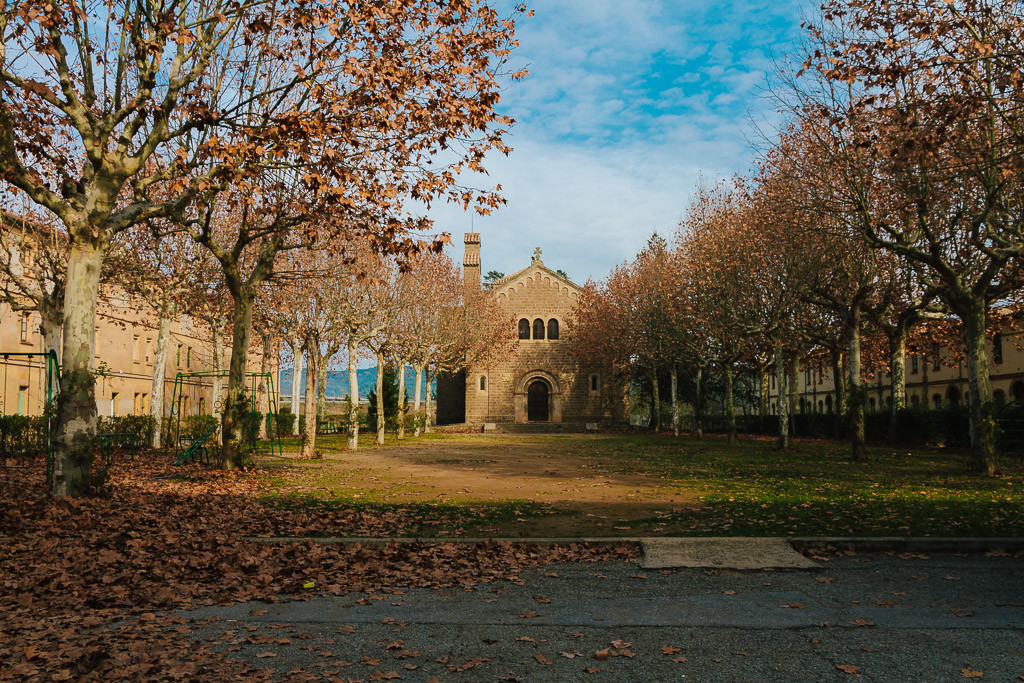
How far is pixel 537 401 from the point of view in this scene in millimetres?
54438

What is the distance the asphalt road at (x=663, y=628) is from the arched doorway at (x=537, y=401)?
46664mm

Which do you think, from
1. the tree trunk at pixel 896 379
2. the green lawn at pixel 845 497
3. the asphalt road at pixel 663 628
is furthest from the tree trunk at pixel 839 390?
the asphalt road at pixel 663 628

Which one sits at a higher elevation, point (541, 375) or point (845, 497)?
point (541, 375)

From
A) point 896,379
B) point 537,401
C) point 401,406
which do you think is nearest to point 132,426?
point 401,406

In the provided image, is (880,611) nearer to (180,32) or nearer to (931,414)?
(180,32)

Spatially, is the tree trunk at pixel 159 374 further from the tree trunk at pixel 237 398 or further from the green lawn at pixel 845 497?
the green lawn at pixel 845 497

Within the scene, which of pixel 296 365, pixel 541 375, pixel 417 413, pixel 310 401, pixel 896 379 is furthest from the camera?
pixel 541 375

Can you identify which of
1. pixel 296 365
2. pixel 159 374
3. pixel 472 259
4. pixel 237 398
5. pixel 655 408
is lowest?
pixel 655 408

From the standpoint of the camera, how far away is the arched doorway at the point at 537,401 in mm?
54219

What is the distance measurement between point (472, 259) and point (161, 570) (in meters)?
49.9

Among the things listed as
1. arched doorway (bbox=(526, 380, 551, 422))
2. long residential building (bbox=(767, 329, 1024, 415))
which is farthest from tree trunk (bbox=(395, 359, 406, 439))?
long residential building (bbox=(767, 329, 1024, 415))

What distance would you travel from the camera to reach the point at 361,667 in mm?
4762

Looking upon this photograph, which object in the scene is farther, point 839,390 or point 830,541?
point 839,390

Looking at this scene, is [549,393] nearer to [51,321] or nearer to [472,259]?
[472,259]
